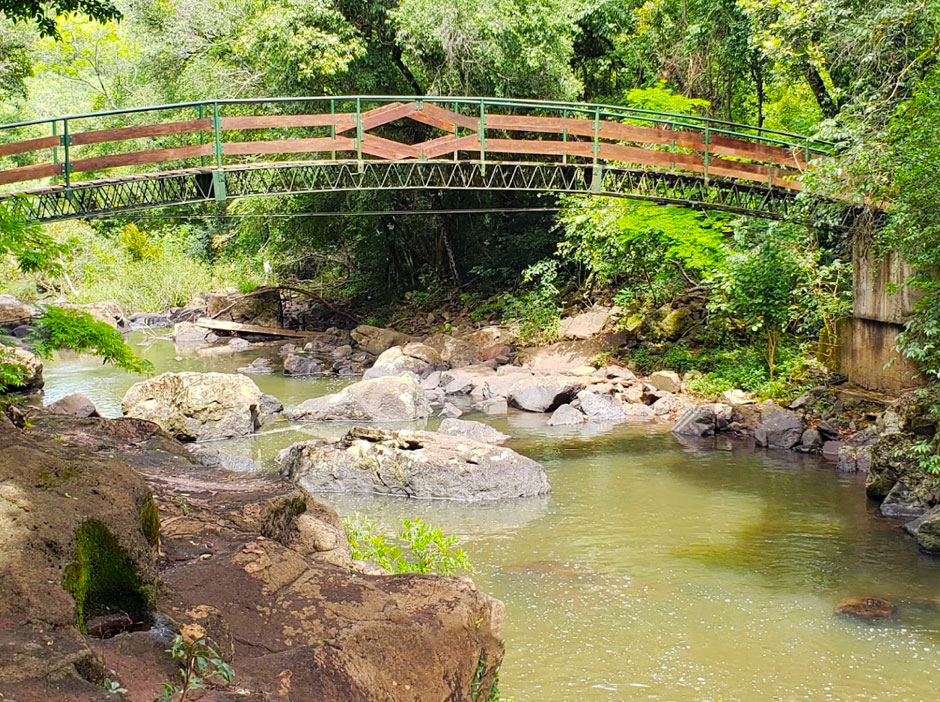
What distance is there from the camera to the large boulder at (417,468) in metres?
13.8

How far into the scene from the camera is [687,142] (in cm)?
1941

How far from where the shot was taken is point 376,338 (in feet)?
90.5

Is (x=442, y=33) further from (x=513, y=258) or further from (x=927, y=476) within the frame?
(x=927, y=476)

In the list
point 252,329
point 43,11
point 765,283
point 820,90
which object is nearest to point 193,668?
point 43,11

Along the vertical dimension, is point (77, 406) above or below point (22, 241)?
below

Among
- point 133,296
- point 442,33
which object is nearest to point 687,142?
point 442,33

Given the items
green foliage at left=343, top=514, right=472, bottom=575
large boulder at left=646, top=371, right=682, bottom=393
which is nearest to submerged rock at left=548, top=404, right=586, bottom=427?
large boulder at left=646, top=371, right=682, bottom=393

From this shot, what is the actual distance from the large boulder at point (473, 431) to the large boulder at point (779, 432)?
4247 millimetres

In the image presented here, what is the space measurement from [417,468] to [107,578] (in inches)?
367

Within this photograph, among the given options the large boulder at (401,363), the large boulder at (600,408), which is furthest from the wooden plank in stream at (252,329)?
the large boulder at (600,408)

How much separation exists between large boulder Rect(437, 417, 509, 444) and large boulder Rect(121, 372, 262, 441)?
3614mm

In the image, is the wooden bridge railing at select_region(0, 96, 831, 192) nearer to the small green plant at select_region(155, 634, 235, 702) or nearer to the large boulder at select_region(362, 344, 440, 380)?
the large boulder at select_region(362, 344, 440, 380)

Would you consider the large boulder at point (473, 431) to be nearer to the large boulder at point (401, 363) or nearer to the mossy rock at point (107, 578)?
the large boulder at point (401, 363)

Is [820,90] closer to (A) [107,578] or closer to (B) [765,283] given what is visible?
(B) [765,283]
